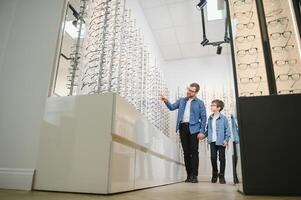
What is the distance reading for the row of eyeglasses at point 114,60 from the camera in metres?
2.02

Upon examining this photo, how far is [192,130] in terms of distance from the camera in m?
3.25

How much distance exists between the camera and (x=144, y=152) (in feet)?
7.01

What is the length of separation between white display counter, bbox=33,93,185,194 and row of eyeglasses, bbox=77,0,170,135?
30cm

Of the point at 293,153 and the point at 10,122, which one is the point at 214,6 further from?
the point at 10,122

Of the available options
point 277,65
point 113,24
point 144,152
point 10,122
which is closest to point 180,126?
point 144,152

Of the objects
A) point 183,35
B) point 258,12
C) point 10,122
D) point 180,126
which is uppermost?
point 183,35

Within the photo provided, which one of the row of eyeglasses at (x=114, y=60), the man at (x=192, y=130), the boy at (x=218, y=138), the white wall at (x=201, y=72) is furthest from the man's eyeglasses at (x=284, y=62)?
the white wall at (x=201, y=72)

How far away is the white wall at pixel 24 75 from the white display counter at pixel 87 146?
0.46 feet

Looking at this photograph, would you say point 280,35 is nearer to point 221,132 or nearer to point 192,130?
point 192,130

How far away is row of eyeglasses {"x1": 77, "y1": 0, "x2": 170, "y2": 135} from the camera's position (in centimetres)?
202

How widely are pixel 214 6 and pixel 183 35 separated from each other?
0.98 meters

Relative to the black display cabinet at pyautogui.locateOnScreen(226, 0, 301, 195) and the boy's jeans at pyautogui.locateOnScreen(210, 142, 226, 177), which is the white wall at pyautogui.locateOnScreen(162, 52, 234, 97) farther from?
the black display cabinet at pyautogui.locateOnScreen(226, 0, 301, 195)

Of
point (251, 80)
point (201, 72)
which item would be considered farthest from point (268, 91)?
point (201, 72)

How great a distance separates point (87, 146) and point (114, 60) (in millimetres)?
1053
